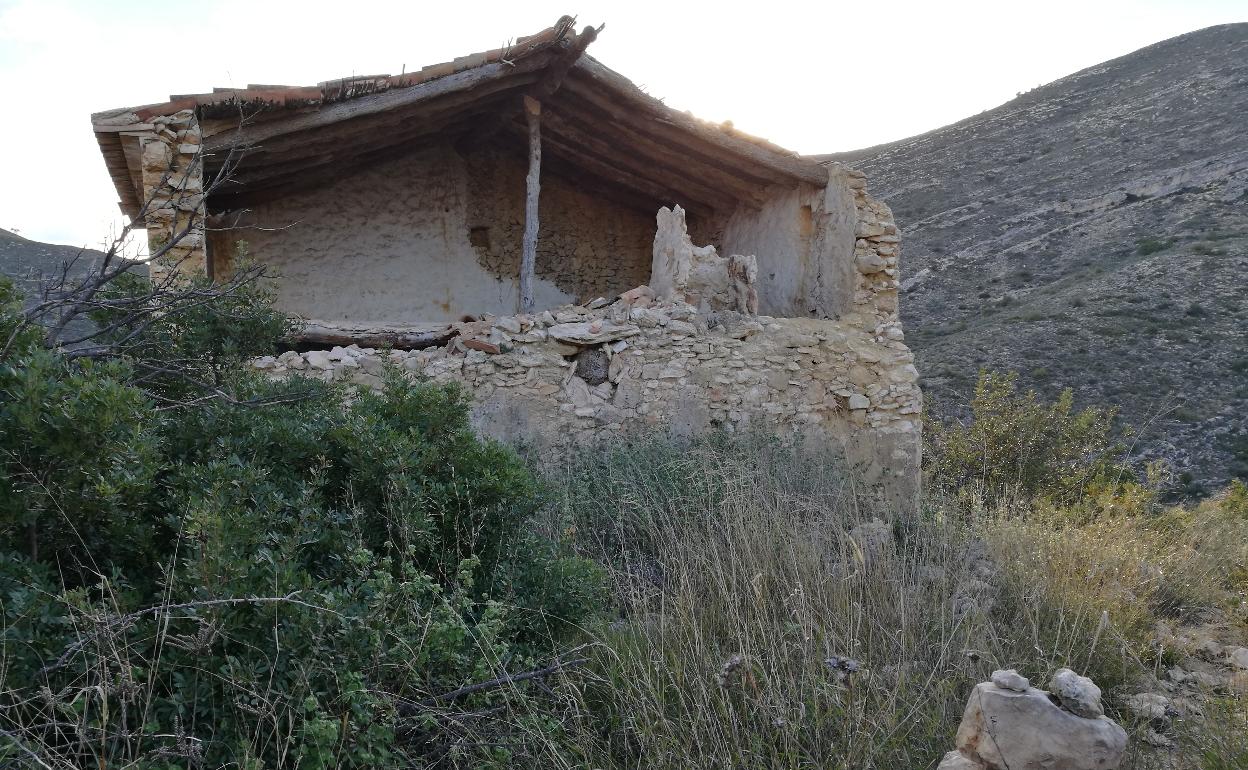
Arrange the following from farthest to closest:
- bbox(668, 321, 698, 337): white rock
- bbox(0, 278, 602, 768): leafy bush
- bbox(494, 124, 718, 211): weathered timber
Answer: bbox(494, 124, 718, 211): weathered timber
bbox(668, 321, 698, 337): white rock
bbox(0, 278, 602, 768): leafy bush

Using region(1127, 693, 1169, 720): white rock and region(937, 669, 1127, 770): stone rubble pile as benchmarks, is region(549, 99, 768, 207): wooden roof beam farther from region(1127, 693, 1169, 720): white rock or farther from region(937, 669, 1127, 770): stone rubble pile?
region(937, 669, 1127, 770): stone rubble pile

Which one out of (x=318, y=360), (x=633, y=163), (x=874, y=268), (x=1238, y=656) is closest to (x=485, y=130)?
(x=633, y=163)

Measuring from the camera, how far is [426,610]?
3246mm

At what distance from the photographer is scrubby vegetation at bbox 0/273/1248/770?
2570mm

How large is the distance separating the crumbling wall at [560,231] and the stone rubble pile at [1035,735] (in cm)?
733

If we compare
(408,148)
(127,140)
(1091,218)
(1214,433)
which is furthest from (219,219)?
(1091,218)

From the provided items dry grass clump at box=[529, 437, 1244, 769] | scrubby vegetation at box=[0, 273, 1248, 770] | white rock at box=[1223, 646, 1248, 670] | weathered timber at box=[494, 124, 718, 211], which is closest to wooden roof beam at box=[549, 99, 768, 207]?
weathered timber at box=[494, 124, 718, 211]

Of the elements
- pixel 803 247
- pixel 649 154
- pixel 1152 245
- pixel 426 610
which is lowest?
pixel 426 610

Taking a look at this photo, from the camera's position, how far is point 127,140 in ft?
21.8

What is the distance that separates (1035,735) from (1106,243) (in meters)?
22.2

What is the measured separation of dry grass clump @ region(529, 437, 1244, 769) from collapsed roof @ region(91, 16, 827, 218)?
3.66 m

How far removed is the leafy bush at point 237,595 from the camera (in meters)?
2.48

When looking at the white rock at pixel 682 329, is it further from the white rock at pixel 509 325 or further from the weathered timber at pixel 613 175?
the weathered timber at pixel 613 175

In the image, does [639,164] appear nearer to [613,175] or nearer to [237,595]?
[613,175]
